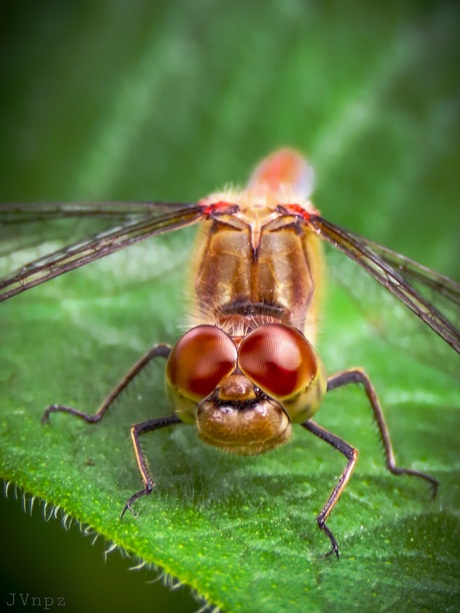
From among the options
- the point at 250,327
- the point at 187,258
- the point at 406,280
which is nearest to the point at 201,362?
the point at 250,327

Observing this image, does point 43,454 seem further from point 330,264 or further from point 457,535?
point 330,264

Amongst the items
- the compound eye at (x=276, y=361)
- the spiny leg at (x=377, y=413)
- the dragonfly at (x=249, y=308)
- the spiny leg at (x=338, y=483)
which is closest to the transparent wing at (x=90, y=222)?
the dragonfly at (x=249, y=308)

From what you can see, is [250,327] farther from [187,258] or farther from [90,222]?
[187,258]

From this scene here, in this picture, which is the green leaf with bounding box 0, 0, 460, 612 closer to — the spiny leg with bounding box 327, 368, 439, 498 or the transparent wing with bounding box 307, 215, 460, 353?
the spiny leg with bounding box 327, 368, 439, 498

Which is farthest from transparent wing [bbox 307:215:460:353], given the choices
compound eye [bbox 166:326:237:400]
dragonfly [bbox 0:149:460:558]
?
compound eye [bbox 166:326:237:400]

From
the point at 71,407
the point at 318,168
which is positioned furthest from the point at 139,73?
the point at 71,407

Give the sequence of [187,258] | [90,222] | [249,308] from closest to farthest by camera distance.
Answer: [249,308], [90,222], [187,258]

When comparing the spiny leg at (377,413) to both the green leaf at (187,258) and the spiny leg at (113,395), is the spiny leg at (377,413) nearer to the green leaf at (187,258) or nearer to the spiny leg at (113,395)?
the green leaf at (187,258)
